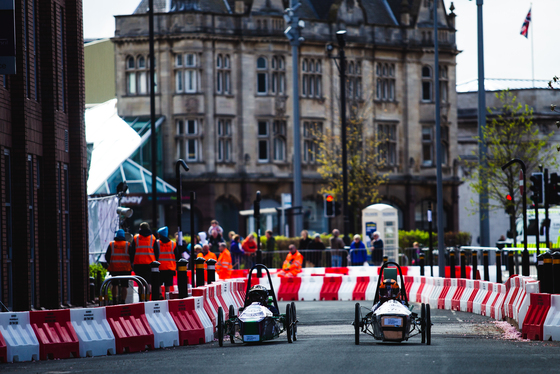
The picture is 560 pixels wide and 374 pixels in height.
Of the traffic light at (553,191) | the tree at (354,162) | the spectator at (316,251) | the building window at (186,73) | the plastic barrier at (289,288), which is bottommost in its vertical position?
the plastic barrier at (289,288)

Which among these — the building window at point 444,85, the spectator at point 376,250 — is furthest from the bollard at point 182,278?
the building window at point 444,85

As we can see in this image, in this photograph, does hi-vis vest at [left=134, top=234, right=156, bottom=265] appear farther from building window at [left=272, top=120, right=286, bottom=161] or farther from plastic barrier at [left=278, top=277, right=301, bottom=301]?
building window at [left=272, top=120, right=286, bottom=161]

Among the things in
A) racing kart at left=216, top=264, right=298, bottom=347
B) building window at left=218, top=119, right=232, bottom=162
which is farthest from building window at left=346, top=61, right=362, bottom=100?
racing kart at left=216, top=264, right=298, bottom=347

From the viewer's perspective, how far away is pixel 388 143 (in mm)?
61125

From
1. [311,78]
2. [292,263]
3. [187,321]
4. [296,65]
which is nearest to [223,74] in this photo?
[311,78]

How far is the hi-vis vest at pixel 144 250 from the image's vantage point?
928 inches

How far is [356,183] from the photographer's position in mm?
56406

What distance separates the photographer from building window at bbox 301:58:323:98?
58.0 m

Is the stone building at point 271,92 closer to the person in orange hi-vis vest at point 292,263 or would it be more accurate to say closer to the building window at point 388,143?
the building window at point 388,143

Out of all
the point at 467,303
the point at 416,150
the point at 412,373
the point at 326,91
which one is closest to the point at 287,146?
the point at 326,91

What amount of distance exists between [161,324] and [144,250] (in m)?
6.95

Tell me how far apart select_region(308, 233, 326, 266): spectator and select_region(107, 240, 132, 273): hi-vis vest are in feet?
50.8

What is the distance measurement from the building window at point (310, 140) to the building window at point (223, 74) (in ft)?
16.4

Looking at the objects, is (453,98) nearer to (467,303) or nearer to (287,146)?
(287,146)
